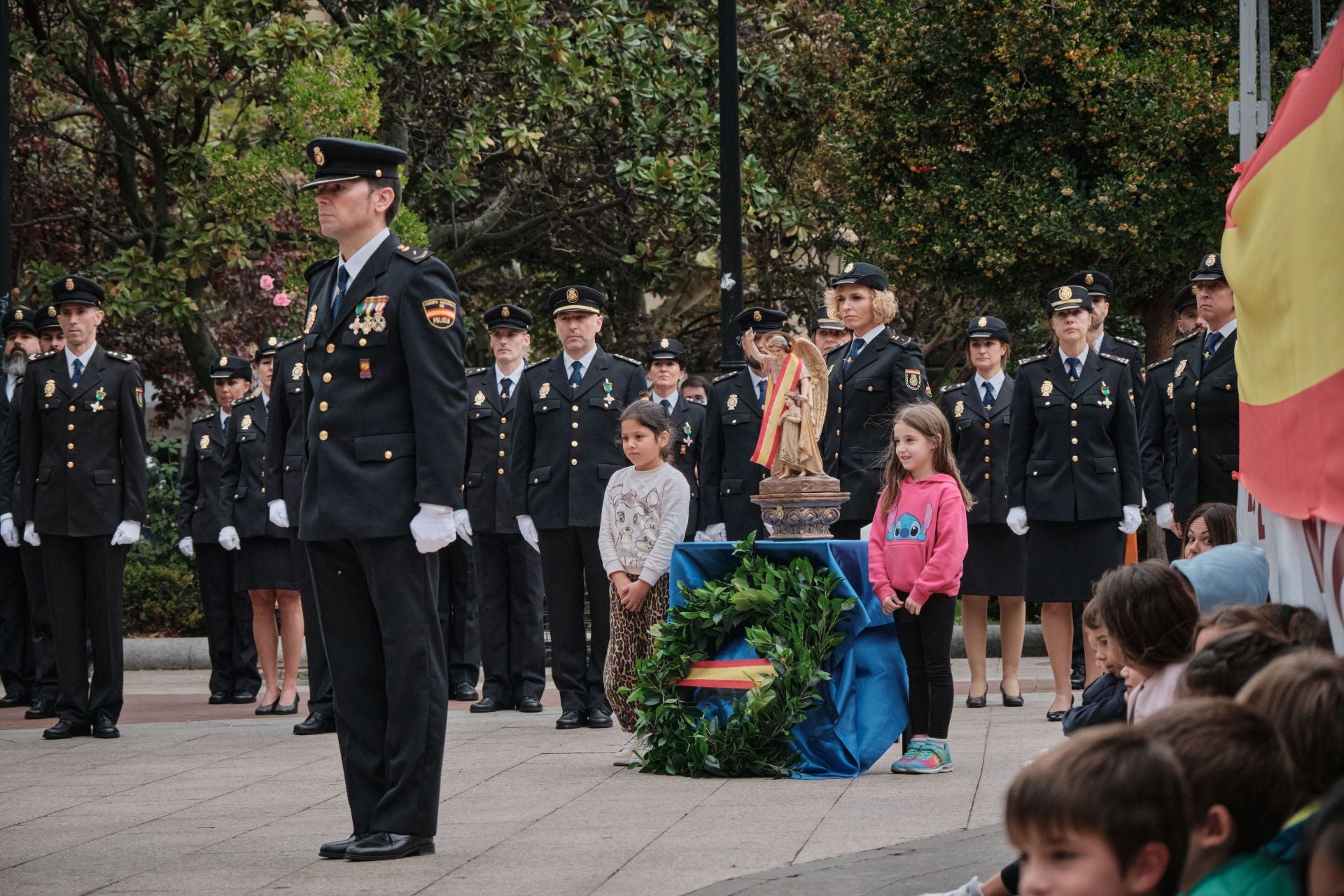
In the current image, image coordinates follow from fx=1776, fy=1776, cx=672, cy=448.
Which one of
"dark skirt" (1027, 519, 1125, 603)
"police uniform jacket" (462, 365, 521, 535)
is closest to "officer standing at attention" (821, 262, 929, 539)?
"dark skirt" (1027, 519, 1125, 603)

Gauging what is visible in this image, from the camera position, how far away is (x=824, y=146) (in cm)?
2033

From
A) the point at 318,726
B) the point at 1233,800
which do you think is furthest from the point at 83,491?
the point at 1233,800

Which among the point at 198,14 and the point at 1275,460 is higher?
the point at 198,14

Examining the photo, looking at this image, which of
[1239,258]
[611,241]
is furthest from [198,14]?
[1239,258]

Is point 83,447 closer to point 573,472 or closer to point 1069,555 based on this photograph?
point 573,472

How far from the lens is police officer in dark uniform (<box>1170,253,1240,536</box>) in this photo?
9562 millimetres

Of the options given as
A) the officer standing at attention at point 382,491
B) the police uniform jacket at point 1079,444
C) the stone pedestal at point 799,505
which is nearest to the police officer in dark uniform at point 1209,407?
the police uniform jacket at point 1079,444

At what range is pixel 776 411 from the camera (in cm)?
854

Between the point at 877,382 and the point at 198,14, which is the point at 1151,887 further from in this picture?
the point at 198,14

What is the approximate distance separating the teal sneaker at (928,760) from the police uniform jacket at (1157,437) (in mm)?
3550

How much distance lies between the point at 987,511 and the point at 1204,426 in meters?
1.93

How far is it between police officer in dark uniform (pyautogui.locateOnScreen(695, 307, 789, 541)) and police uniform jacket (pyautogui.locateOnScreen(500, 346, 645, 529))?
0.59m

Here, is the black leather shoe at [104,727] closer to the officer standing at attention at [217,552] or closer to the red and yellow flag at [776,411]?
the officer standing at attention at [217,552]

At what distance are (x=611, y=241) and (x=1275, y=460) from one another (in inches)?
632
